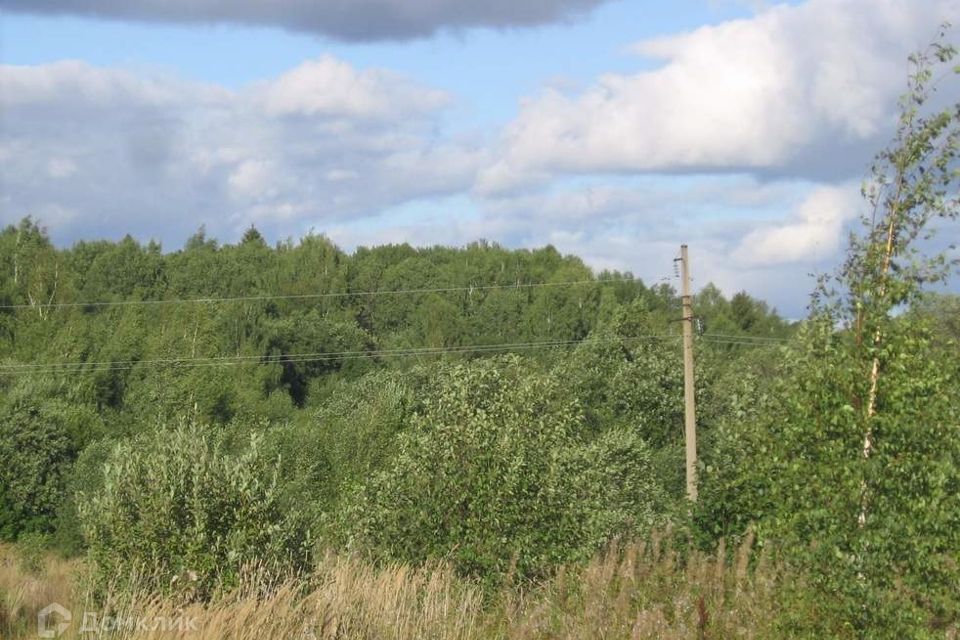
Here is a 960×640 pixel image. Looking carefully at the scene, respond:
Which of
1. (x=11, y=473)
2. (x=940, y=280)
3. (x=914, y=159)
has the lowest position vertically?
(x=11, y=473)

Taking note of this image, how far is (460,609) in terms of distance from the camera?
1114 cm

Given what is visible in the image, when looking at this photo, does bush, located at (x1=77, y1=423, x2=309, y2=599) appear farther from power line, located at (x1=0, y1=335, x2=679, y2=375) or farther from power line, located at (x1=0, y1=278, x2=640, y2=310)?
power line, located at (x1=0, y1=278, x2=640, y2=310)

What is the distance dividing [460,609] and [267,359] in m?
66.7

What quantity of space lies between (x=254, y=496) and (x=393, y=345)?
237 feet

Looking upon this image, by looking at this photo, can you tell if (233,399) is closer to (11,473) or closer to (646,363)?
(11,473)

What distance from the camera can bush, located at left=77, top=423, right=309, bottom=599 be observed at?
473 inches

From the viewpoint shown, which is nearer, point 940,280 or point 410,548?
point 940,280

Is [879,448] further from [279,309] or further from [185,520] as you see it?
[279,309]

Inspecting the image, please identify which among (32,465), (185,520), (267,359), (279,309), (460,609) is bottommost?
(32,465)

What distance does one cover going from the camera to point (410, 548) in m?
17.9

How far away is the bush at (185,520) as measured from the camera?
1202cm

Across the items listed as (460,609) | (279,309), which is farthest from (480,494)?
(279,309)

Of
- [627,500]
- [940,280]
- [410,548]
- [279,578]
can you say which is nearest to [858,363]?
[940,280]

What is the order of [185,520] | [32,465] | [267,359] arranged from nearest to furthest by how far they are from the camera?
[185,520]
[32,465]
[267,359]
